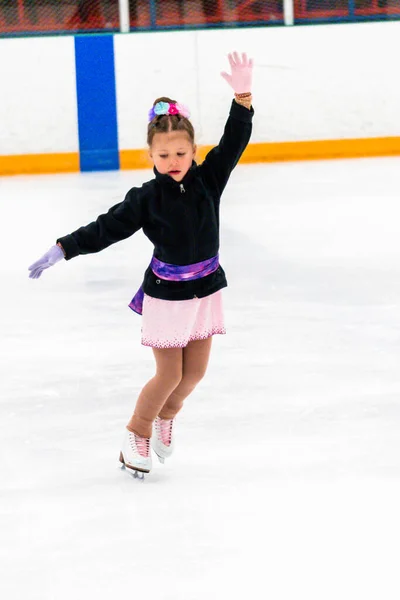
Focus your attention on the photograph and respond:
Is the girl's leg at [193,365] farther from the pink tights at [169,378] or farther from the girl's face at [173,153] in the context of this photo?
the girl's face at [173,153]

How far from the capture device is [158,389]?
223 cm

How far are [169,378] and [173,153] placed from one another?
0.47 metres

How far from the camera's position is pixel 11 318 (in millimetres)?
3744

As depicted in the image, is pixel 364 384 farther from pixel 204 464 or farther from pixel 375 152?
pixel 375 152

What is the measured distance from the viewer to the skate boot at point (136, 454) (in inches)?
89.0

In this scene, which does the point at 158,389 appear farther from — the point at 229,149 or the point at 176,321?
the point at 229,149

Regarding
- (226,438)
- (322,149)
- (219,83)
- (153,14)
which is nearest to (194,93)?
(219,83)

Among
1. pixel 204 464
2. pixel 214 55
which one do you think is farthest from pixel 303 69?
pixel 204 464

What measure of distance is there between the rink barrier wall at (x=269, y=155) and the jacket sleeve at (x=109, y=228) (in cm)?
574

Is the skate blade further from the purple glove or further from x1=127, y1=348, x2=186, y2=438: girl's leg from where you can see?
the purple glove

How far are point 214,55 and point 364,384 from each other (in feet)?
17.6

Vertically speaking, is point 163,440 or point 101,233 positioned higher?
point 101,233

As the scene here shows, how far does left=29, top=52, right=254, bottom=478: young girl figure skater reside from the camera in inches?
82.2

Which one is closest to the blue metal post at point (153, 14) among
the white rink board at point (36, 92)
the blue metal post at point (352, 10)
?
the white rink board at point (36, 92)
